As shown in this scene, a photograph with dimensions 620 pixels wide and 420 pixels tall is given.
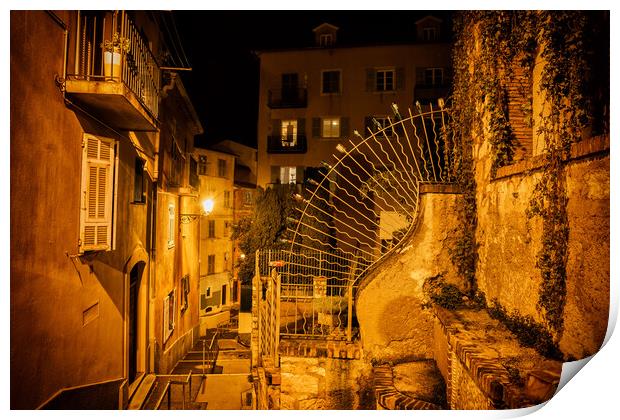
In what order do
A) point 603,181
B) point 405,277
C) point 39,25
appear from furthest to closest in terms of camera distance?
point 405,277 < point 39,25 < point 603,181

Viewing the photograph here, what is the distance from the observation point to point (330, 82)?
14.8 metres

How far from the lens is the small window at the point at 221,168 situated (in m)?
18.0

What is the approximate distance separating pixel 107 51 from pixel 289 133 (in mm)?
11150

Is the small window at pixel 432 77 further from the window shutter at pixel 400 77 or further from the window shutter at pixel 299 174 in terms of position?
the window shutter at pixel 299 174

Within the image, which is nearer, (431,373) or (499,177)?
(499,177)

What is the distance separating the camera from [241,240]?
584 inches

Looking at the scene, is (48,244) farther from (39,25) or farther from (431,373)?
(431,373)

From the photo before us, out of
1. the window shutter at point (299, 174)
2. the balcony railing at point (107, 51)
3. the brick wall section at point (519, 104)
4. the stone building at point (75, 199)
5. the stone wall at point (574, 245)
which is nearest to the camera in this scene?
the stone wall at point (574, 245)

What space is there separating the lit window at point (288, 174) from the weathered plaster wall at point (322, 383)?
38.1 feet

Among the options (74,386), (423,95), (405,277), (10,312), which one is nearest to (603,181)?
(405,277)

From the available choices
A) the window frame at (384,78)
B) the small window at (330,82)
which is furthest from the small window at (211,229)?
the window frame at (384,78)

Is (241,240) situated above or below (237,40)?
below

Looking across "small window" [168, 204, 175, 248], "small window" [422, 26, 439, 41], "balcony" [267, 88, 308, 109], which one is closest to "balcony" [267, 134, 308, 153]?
"balcony" [267, 88, 308, 109]

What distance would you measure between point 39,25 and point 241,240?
1156cm
